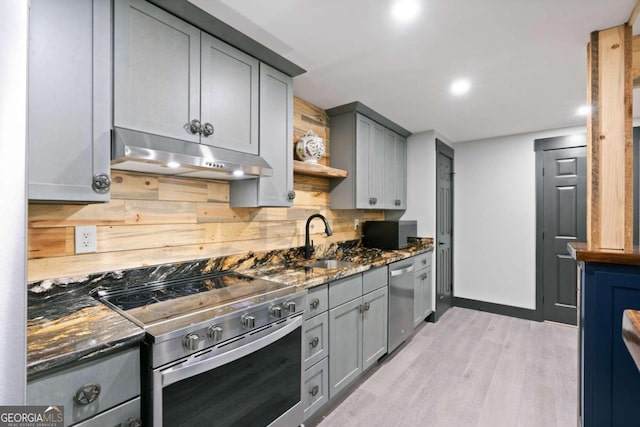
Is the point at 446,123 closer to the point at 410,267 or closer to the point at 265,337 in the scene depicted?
the point at 410,267

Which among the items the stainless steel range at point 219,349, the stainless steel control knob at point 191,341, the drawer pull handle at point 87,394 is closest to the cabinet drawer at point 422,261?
the stainless steel range at point 219,349

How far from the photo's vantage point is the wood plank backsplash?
134 cm

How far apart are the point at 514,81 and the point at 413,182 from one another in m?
1.63

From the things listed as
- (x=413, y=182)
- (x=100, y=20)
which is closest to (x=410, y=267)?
(x=413, y=182)

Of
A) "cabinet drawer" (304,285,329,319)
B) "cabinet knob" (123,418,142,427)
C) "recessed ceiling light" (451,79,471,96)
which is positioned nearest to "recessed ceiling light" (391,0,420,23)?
"recessed ceiling light" (451,79,471,96)

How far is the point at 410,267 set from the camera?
2.97m

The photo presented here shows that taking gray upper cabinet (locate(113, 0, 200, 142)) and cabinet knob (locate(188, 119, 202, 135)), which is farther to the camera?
cabinet knob (locate(188, 119, 202, 135))

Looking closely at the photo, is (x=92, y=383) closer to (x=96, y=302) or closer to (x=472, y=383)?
(x=96, y=302)

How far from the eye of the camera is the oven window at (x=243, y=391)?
3.68ft

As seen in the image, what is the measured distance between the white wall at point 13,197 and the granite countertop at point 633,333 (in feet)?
3.85

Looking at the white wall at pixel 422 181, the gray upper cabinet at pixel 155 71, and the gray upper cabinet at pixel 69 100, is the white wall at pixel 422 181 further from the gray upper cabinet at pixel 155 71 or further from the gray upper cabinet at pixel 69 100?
the gray upper cabinet at pixel 69 100

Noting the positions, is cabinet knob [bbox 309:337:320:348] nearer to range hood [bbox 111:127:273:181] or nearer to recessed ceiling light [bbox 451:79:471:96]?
range hood [bbox 111:127:273:181]

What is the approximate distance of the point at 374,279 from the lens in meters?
2.39

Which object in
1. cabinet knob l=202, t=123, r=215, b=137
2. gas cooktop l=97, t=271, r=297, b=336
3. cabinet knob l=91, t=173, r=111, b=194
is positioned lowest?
gas cooktop l=97, t=271, r=297, b=336
